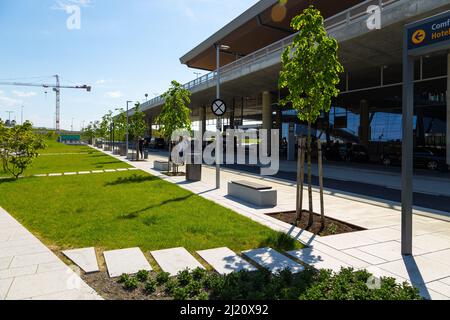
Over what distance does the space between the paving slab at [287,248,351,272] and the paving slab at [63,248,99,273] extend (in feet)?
10.8

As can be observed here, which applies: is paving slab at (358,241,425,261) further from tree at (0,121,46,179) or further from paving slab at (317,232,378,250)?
tree at (0,121,46,179)

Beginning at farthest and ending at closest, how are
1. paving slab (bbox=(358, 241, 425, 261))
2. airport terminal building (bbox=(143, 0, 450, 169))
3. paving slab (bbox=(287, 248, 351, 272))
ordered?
airport terminal building (bbox=(143, 0, 450, 169))
paving slab (bbox=(358, 241, 425, 261))
paving slab (bbox=(287, 248, 351, 272))

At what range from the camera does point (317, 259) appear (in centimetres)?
575

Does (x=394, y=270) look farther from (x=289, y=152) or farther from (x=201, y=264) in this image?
(x=289, y=152)

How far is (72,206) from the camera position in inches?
387

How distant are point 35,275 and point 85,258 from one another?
843mm

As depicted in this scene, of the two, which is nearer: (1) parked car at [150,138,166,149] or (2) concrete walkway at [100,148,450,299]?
(2) concrete walkway at [100,148,450,299]

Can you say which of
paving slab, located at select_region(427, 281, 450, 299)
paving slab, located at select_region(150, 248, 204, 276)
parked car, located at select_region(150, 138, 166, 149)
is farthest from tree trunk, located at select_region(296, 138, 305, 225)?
parked car, located at select_region(150, 138, 166, 149)

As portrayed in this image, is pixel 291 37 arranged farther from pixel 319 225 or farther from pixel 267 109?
pixel 319 225

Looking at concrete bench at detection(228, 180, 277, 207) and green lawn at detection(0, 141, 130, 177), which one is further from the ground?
green lawn at detection(0, 141, 130, 177)

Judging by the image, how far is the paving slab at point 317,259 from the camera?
540 cm

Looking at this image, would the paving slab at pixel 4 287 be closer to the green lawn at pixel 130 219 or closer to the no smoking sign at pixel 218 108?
the green lawn at pixel 130 219

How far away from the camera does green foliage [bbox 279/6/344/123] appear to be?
7434mm
